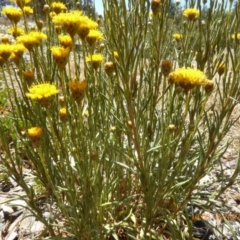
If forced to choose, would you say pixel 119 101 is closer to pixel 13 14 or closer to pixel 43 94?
pixel 43 94

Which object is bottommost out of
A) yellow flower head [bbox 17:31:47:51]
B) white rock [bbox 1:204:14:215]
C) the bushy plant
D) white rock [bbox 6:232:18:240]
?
white rock [bbox 1:204:14:215]

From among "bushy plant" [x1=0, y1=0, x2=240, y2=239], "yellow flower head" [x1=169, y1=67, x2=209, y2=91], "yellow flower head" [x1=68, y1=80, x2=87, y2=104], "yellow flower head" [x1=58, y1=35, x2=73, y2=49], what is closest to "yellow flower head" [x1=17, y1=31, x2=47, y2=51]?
"bushy plant" [x1=0, y1=0, x2=240, y2=239]

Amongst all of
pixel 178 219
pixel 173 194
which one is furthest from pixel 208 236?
pixel 173 194

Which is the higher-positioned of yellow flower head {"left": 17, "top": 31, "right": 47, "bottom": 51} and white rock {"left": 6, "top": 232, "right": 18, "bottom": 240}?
yellow flower head {"left": 17, "top": 31, "right": 47, "bottom": 51}

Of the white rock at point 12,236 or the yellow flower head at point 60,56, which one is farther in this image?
the white rock at point 12,236

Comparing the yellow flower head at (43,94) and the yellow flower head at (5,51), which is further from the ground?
the yellow flower head at (5,51)

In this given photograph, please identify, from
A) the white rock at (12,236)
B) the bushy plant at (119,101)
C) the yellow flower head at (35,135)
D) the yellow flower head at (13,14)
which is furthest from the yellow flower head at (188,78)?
the white rock at (12,236)

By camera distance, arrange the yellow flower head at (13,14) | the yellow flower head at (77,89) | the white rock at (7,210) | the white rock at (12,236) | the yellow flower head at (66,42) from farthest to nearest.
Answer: the white rock at (7,210) < the white rock at (12,236) < the yellow flower head at (13,14) < the yellow flower head at (66,42) < the yellow flower head at (77,89)

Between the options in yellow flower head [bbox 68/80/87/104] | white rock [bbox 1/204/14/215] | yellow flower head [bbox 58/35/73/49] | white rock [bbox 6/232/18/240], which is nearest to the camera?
yellow flower head [bbox 68/80/87/104]

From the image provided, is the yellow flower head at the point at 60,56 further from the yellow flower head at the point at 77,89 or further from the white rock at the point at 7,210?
the white rock at the point at 7,210

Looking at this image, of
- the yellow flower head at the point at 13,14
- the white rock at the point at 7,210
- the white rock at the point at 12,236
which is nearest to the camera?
the yellow flower head at the point at 13,14

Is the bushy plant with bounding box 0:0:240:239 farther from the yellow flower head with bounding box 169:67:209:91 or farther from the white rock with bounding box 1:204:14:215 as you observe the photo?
the white rock with bounding box 1:204:14:215
